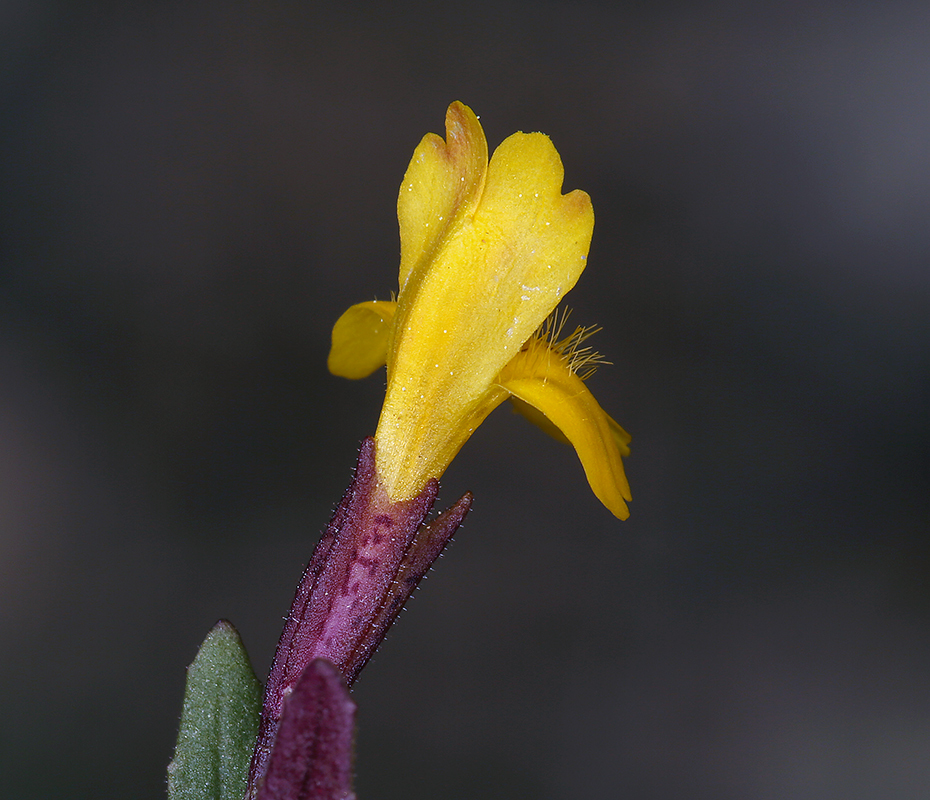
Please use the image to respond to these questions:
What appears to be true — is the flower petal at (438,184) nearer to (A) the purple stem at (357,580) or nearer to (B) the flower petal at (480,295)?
(B) the flower petal at (480,295)

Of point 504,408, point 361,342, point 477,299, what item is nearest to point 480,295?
point 477,299

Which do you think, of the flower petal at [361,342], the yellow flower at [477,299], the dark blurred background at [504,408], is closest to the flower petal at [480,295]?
the yellow flower at [477,299]

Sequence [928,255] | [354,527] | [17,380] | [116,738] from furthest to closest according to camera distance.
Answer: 1. [928,255]
2. [17,380]
3. [116,738]
4. [354,527]

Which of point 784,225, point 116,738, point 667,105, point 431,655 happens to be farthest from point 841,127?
point 116,738

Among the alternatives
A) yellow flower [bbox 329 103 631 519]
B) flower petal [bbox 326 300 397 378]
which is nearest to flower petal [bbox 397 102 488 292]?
yellow flower [bbox 329 103 631 519]

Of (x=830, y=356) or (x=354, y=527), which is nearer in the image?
(x=354, y=527)

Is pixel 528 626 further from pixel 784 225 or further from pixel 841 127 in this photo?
pixel 841 127

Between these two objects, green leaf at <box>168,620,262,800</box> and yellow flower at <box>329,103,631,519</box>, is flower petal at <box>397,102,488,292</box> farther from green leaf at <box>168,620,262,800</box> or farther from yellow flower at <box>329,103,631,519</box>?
green leaf at <box>168,620,262,800</box>
